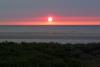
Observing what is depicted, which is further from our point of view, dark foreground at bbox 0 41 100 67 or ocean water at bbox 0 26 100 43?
ocean water at bbox 0 26 100 43

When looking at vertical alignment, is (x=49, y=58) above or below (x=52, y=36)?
below

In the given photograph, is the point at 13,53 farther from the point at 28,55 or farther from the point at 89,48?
the point at 89,48

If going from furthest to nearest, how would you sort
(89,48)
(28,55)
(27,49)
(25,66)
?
(89,48) → (27,49) → (28,55) → (25,66)

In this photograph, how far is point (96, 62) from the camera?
17.5 metres

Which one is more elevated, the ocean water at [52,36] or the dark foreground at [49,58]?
the ocean water at [52,36]

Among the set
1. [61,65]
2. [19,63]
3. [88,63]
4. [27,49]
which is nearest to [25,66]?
[19,63]

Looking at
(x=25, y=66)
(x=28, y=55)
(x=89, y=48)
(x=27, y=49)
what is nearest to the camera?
(x=25, y=66)

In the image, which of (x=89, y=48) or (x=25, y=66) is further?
(x=89, y=48)

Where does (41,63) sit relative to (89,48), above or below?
below

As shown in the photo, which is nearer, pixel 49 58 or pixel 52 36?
pixel 49 58

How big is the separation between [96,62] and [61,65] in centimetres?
162

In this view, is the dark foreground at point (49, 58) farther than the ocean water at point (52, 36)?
No

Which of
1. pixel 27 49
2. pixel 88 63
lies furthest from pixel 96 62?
pixel 27 49

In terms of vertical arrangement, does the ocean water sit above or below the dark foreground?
above
